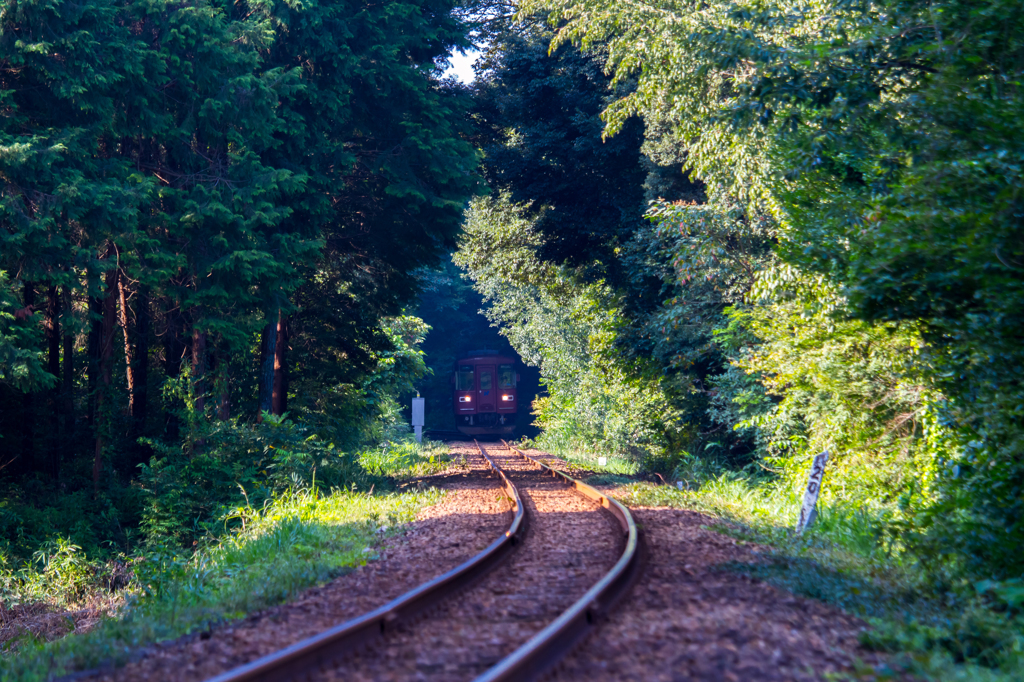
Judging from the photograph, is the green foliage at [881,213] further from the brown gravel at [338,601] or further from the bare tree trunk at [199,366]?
the bare tree trunk at [199,366]

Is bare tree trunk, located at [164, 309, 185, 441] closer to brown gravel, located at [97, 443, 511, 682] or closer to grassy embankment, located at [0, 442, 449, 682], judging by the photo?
grassy embankment, located at [0, 442, 449, 682]

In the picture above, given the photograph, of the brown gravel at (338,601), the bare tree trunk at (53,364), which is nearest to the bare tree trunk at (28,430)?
the bare tree trunk at (53,364)

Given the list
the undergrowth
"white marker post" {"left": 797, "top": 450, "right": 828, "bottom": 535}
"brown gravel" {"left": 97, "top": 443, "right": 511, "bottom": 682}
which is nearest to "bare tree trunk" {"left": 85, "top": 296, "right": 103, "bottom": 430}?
"brown gravel" {"left": 97, "top": 443, "right": 511, "bottom": 682}

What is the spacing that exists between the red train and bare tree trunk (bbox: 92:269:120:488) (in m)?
24.4

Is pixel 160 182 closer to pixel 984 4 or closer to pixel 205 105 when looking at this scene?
pixel 205 105

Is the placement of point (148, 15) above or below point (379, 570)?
above

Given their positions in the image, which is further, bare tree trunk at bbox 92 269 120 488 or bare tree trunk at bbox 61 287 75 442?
bare tree trunk at bbox 61 287 75 442

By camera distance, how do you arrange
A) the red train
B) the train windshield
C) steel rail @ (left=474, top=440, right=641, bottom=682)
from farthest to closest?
1. the train windshield
2. the red train
3. steel rail @ (left=474, top=440, right=641, bottom=682)

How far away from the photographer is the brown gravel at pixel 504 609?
14.1ft

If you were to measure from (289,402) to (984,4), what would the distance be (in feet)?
51.2

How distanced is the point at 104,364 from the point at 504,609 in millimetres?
12149

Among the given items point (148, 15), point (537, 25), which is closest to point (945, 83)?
point (148, 15)

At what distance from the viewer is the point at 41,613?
9516 mm

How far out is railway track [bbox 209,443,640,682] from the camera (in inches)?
164
